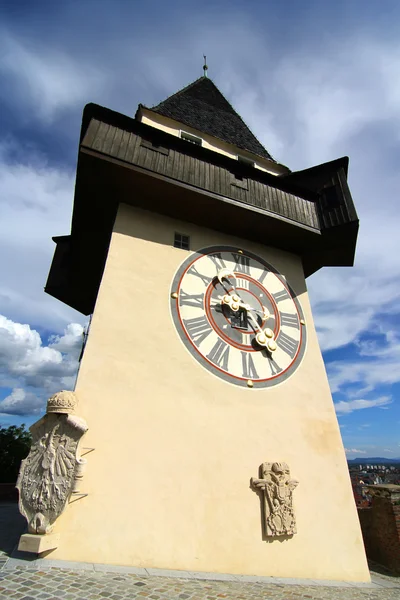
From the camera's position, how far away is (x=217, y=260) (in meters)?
6.41

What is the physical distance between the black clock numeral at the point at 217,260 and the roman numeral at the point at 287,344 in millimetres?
1589

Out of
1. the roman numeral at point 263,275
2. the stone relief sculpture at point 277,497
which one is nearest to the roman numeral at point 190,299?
the roman numeral at point 263,275

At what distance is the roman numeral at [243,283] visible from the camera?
6.30 m

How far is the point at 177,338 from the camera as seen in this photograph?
17.1 ft

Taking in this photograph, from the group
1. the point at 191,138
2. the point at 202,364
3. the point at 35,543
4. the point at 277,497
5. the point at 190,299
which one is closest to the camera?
the point at 35,543

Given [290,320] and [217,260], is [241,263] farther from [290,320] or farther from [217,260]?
[290,320]

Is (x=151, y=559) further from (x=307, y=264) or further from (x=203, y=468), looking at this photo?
(x=307, y=264)

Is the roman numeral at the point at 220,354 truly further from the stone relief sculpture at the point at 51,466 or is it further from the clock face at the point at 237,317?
the stone relief sculpture at the point at 51,466

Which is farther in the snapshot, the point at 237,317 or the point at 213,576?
the point at 237,317

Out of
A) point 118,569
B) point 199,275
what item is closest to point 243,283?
point 199,275

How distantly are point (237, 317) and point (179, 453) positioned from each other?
2.41m

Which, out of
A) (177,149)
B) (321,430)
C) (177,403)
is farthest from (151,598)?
(177,149)

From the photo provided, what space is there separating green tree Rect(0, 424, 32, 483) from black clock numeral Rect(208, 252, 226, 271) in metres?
10.9

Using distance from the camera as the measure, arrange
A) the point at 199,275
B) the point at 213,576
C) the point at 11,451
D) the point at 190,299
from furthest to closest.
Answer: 1. the point at 11,451
2. the point at 199,275
3. the point at 190,299
4. the point at 213,576
